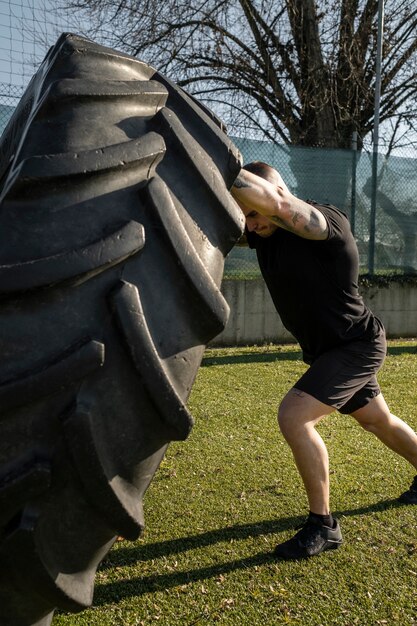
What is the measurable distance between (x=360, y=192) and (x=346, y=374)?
6684 mm

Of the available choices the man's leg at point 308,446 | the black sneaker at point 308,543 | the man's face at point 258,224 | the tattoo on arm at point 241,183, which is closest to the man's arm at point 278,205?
the tattoo on arm at point 241,183

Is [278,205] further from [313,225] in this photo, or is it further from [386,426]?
[386,426]

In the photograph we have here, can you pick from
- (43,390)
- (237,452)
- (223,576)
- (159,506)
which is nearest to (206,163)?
(43,390)

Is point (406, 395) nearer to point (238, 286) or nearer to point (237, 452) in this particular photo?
point (237, 452)

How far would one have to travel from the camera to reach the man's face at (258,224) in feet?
10.0

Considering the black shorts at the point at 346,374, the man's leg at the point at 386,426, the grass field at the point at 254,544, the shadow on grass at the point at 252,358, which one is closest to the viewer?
the grass field at the point at 254,544

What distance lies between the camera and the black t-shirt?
122 inches

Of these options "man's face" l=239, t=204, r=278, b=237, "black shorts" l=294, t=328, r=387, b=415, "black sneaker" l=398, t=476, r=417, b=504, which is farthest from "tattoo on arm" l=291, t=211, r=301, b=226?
"black sneaker" l=398, t=476, r=417, b=504

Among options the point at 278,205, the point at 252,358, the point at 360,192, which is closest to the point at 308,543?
the point at 278,205

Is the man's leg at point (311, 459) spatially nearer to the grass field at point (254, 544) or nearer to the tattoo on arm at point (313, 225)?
the grass field at point (254, 544)

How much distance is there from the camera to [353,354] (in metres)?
3.17

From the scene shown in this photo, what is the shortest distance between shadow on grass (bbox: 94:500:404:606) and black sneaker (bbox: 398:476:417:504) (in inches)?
2.9

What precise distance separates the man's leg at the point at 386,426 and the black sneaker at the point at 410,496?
0.53 feet

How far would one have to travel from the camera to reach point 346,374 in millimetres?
3111
